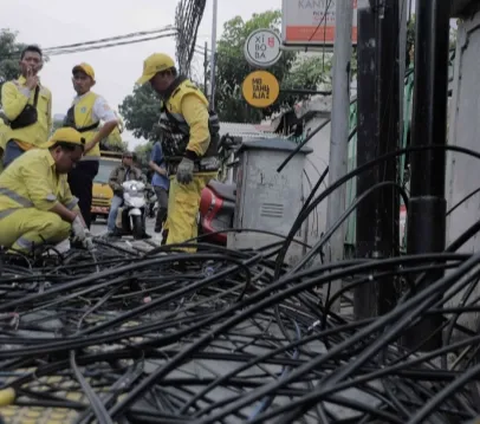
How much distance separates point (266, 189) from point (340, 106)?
1.87m

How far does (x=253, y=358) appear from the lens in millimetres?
1950

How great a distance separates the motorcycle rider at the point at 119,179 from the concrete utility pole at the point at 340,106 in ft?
17.8

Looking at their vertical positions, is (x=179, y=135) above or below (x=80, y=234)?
above

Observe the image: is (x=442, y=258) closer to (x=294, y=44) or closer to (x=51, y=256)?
(x=51, y=256)

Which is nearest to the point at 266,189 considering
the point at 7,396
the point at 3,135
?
the point at 3,135

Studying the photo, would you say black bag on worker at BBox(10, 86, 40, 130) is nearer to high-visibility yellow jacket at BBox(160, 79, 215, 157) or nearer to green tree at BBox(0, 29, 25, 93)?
high-visibility yellow jacket at BBox(160, 79, 215, 157)

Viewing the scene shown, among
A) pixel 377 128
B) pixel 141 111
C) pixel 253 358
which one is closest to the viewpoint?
pixel 253 358

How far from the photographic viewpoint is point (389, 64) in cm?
325

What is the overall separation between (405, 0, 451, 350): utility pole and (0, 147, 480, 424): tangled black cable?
13.1 inches

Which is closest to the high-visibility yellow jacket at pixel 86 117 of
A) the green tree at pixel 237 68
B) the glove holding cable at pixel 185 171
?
the glove holding cable at pixel 185 171

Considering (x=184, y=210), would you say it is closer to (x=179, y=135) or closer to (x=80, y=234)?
(x=179, y=135)

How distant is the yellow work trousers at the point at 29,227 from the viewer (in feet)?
13.6

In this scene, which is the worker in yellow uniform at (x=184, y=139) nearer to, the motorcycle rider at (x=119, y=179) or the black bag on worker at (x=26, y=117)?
the black bag on worker at (x=26, y=117)

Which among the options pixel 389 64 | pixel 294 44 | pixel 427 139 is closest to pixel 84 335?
pixel 427 139
